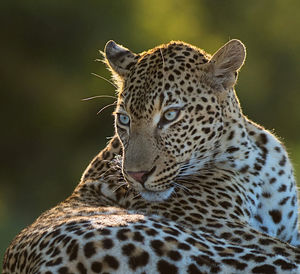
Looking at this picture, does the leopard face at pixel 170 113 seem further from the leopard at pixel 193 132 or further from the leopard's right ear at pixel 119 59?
the leopard's right ear at pixel 119 59

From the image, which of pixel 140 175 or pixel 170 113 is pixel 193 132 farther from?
pixel 140 175

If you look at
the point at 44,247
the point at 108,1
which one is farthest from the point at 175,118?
the point at 108,1

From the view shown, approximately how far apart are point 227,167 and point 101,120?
17.1 m

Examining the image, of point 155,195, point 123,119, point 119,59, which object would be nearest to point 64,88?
point 119,59

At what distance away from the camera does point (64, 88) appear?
24844mm

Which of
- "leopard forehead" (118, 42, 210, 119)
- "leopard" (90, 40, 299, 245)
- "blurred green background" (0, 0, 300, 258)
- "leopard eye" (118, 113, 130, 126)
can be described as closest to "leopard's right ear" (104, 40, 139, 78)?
"leopard" (90, 40, 299, 245)

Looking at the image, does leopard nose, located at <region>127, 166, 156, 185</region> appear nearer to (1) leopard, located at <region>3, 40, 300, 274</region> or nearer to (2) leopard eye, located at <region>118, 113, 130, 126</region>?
(1) leopard, located at <region>3, 40, 300, 274</region>

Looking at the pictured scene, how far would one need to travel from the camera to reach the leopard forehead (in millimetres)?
7777

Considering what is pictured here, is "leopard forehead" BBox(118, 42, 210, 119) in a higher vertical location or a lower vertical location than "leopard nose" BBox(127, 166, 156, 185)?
higher

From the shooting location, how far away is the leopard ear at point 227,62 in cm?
809

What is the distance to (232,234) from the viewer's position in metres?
7.20

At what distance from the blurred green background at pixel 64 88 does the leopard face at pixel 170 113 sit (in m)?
14.7

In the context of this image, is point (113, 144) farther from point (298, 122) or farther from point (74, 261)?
point (298, 122)

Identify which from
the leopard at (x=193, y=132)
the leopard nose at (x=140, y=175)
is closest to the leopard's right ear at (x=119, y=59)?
the leopard at (x=193, y=132)
